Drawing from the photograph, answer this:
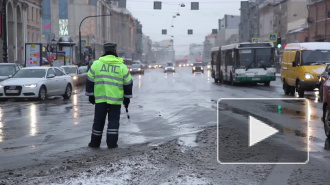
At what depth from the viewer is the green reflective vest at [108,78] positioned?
9797 mm

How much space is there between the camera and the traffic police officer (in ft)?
32.2

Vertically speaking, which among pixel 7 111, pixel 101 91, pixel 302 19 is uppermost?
pixel 302 19

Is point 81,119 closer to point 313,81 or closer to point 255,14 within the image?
point 313,81

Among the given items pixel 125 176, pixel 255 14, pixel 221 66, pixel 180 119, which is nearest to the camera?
pixel 125 176

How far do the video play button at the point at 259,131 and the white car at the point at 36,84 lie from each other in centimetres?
1231

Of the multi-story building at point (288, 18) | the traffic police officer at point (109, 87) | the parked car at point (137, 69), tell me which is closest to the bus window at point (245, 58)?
A: the traffic police officer at point (109, 87)

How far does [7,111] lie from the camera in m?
19.2

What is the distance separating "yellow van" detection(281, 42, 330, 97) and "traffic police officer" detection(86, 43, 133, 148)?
1639cm

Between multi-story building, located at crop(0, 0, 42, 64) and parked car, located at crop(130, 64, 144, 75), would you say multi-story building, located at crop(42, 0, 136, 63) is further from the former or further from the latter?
multi-story building, located at crop(0, 0, 42, 64)

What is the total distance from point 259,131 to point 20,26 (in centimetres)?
5756

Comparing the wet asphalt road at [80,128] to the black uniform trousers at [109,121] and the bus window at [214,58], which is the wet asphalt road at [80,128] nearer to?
the black uniform trousers at [109,121]

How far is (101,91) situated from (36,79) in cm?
1543

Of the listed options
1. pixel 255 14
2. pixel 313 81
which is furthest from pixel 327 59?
pixel 255 14

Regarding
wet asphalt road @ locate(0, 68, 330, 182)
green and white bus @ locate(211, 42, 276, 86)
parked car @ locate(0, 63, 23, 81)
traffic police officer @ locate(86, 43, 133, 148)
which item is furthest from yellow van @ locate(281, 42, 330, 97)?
traffic police officer @ locate(86, 43, 133, 148)
